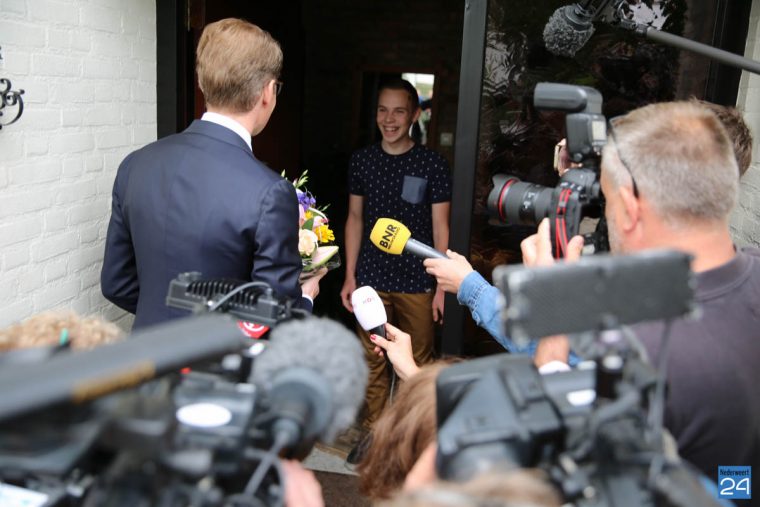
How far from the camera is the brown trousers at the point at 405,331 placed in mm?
3502

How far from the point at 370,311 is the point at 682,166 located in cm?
107

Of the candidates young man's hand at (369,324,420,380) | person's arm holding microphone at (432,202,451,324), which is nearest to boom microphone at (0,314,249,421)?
young man's hand at (369,324,420,380)

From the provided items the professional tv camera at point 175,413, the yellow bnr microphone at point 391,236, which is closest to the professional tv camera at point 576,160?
the yellow bnr microphone at point 391,236

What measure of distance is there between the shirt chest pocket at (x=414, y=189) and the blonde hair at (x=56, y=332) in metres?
2.36

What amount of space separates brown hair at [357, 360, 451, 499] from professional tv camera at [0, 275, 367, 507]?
1.25 feet

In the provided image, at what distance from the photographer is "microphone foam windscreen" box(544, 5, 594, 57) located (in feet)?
6.67

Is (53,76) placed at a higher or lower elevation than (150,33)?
lower

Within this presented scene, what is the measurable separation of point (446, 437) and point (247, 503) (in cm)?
27

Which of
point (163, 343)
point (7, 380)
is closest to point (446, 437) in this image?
point (163, 343)

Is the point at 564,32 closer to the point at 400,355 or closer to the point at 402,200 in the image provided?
the point at 400,355

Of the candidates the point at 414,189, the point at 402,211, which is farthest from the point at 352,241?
the point at 414,189

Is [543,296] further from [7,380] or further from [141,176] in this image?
[141,176]

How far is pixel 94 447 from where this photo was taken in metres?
0.67

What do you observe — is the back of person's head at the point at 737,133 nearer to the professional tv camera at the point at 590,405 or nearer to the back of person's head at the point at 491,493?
the professional tv camera at the point at 590,405
